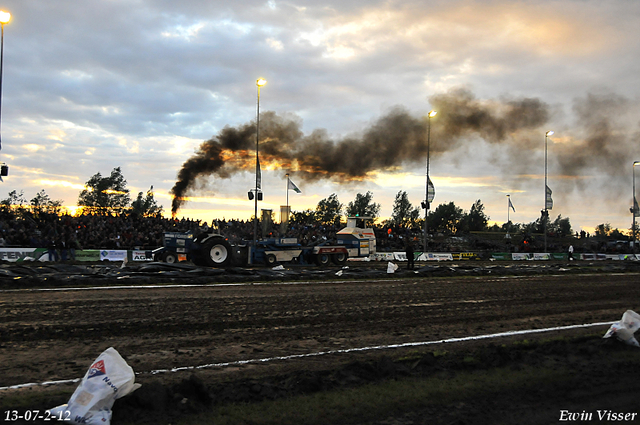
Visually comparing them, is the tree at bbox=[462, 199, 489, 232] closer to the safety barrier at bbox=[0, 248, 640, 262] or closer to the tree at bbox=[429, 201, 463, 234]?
the tree at bbox=[429, 201, 463, 234]

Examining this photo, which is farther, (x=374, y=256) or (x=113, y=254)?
(x=374, y=256)

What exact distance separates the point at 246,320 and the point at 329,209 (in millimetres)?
78495

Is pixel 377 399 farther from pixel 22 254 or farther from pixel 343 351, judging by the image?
pixel 22 254

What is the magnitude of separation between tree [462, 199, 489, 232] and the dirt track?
106m

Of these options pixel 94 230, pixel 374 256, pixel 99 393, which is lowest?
pixel 374 256

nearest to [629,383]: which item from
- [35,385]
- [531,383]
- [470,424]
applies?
[531,383]

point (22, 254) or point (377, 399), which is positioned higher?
point (22, 254)

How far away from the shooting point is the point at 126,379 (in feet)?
13.7

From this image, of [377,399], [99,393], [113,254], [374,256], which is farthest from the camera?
[374,256]

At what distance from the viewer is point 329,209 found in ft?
285

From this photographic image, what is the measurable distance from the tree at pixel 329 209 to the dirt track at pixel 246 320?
69.6 metres

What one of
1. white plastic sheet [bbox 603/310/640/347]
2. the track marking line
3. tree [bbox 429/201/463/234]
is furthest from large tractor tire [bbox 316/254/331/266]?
tree [bbox 429/201/463/234]

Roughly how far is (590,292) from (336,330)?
10.4 m

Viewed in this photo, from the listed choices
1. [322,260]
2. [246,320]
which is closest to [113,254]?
[322,260]
